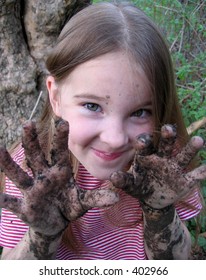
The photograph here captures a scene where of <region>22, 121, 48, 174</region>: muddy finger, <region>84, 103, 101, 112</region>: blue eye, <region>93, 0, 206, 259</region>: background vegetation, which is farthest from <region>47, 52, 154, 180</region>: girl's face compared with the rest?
<region>93, 0, 206, 259</region>: background vegetation

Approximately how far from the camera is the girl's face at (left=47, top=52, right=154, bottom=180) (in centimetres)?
155

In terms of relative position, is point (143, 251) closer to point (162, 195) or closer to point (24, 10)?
point (162, 195)

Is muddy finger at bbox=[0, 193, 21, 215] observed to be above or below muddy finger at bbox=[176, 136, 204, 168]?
below

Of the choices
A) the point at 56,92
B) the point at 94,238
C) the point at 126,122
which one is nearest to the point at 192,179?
the point at 126,122

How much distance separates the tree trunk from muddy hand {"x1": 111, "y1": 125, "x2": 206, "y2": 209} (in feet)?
4.93

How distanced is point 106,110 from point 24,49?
132 centimetres

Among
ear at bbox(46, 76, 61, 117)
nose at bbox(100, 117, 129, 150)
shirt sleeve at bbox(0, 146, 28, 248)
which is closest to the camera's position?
nose at bbox(100, 117, 129, 150)

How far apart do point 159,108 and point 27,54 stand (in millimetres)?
1281

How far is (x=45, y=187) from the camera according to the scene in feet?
4.32

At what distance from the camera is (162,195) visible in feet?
4.54

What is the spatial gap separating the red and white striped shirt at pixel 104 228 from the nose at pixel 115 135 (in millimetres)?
465

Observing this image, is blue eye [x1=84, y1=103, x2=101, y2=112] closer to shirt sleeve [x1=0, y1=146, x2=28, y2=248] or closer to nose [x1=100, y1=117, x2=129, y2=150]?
nose [x1=100, y1=117, x2=129, y2=150]

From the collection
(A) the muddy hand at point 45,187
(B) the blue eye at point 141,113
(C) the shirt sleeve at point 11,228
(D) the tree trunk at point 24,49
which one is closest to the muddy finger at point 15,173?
(A) the muddy hand at point 45,187
